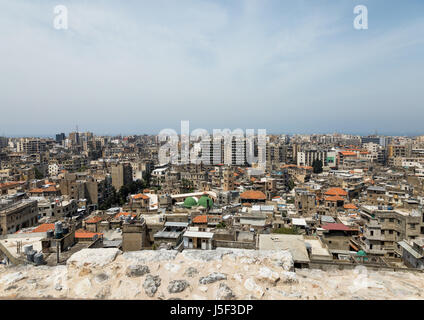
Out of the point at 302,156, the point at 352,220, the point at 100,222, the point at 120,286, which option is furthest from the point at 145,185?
the point at 120,286

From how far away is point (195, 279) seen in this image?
172 cm

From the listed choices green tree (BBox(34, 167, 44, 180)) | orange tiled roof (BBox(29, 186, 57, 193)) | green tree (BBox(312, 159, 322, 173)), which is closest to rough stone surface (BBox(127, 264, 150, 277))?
orange tiled roof (BBox(29, 186, 57, 193))

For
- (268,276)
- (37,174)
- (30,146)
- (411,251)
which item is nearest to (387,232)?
(411,251)

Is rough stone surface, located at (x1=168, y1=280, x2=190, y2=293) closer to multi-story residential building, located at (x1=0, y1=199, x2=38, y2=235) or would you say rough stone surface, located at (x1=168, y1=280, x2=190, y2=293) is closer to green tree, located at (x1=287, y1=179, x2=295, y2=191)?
multi-story residential building, located at (x1=0, y1=199, x2=38, y2=235)

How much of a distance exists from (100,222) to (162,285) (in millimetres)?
9016

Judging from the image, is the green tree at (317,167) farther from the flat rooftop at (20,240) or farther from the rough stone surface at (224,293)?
the rough stone surface at (224,293)

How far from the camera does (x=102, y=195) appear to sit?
54.2ft

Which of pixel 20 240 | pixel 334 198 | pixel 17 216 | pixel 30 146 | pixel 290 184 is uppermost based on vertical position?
pixel 30 146

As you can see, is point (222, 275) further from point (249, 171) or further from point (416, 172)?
point (416, 172)

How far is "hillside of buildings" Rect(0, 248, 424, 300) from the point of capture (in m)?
1.62

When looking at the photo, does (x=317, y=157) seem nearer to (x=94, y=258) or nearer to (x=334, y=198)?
(x=334, y=198)

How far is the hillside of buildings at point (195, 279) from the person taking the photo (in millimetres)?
1620

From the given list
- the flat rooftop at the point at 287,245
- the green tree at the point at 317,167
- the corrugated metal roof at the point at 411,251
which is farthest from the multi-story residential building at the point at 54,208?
the green tree at the point at 317,167
